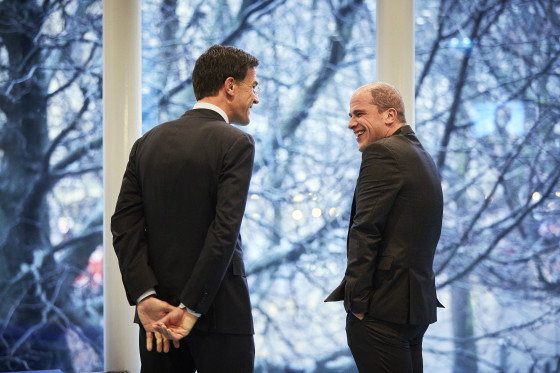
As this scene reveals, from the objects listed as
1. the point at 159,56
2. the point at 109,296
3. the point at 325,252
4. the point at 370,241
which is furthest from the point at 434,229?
the point at 159,56

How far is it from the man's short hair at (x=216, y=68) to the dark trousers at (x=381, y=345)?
2.72ft

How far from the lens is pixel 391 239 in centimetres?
218

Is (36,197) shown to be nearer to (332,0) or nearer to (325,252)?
(325,252)

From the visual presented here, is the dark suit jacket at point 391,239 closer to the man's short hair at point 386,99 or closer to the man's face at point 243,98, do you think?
the man's short hair at point 386,99

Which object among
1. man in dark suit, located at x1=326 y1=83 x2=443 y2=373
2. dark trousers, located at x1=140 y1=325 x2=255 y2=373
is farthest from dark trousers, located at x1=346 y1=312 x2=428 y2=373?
dark trousers, located at x1=140 y1=325 x2=255 y2=373

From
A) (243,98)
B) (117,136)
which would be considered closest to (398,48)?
(117,136)

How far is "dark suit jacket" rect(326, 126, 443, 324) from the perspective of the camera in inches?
84.5

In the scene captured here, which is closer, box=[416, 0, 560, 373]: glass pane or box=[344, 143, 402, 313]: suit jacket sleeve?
box=[344, 143, 402, 313]: suit jacket sleeve

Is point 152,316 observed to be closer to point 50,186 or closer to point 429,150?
point 50,186

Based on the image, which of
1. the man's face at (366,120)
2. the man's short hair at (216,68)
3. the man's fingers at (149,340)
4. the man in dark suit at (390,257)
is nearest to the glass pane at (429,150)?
the man's face at (366,120)

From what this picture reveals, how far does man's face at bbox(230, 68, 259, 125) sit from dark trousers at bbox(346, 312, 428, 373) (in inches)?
28.0

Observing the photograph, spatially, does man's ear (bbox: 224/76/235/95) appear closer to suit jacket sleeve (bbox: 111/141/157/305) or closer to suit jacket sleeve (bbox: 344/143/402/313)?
suit jacket sleeve (bbox: 111/141/157/305)

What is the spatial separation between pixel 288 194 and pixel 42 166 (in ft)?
4.63

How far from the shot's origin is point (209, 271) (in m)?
1.92
